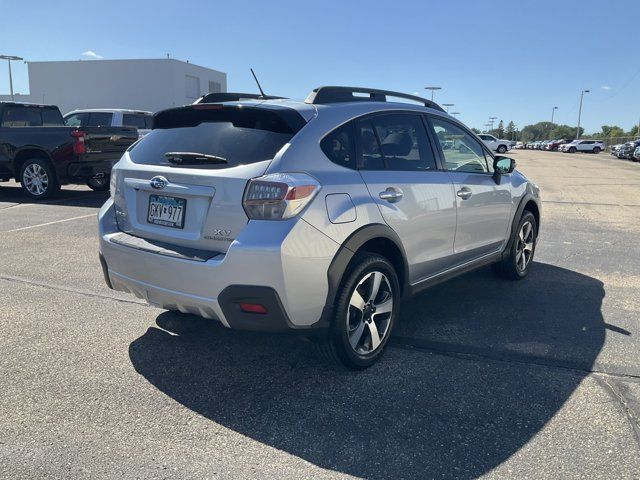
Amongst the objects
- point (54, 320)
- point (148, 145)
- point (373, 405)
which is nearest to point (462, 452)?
point (373, 405)

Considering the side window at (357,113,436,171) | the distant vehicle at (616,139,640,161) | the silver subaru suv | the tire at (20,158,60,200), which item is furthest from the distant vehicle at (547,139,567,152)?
the silver subaru suv

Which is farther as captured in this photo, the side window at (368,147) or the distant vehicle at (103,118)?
the distant vehicle at (103,118)

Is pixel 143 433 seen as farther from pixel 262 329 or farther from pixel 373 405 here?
pixel 373 405

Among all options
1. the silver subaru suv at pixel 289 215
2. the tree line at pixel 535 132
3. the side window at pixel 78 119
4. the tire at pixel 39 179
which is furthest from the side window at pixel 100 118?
the tree line at pixel 535 132

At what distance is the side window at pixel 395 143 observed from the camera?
363 centimetres

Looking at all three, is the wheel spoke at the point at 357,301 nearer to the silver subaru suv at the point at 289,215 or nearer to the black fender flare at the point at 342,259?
the silver subaru suv at the point at 289,215

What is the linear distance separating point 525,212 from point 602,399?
2802 mm

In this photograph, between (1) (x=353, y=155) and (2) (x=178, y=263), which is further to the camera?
(1) (x=353, y=155)

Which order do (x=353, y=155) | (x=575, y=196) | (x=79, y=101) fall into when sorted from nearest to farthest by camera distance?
(x=353, y=155) → (x=575, y=196) → (x=79, y=101)

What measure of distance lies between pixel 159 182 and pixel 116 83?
4985 centimetres

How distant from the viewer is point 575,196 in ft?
46.1

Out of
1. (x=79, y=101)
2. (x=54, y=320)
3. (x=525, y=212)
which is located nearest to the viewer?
(x=54, y=320)

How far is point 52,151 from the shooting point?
35.6ft

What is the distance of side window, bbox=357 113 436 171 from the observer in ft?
→ 11.9
